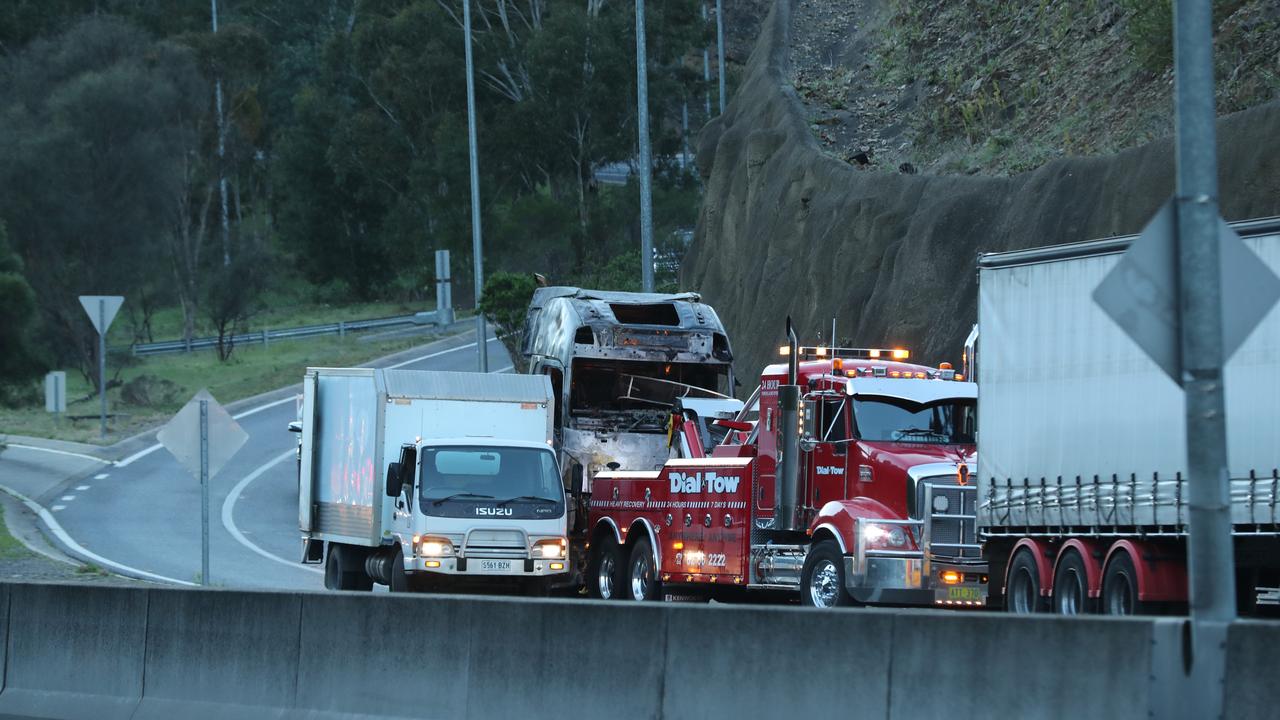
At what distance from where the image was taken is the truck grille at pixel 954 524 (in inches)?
661

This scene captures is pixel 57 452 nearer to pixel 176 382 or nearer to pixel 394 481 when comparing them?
pixel 176 382

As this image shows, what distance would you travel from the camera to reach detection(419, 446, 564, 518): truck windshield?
21.7 meters

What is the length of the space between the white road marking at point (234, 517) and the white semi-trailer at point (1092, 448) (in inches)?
657

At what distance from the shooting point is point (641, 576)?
21.5m

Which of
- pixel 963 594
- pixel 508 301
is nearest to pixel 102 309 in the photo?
pixel 508 301

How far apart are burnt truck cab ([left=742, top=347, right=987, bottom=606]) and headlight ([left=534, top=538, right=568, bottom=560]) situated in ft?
12.0

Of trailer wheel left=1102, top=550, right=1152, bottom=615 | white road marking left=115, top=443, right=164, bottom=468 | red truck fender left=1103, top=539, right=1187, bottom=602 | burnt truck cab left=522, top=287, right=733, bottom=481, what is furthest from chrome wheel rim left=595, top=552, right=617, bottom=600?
white road marking left=115, top=443, right=164, bottom=468

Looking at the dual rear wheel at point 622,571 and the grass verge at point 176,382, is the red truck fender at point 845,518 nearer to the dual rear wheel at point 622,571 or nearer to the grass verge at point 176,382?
the dual rear wheel at point 622,571

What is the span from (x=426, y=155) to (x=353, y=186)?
9399 mm

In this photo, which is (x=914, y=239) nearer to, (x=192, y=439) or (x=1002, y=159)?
(x=1002, y=159)

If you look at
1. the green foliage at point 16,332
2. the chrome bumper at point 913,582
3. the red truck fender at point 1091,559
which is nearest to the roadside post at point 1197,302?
the red truck fender at point 1091,559

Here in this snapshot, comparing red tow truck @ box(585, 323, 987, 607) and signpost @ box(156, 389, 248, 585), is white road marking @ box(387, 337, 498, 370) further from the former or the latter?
red tow truck @ box(585, 323, 987, 607)

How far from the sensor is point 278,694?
11891mm

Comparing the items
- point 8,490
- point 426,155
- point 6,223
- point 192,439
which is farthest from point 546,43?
point 192,439
